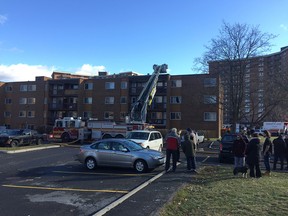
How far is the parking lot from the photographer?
7.56 m

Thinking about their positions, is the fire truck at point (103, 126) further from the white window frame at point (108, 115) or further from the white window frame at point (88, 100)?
the white window frame at point (88, 100)

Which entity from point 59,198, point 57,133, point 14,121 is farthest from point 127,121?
point 14,121

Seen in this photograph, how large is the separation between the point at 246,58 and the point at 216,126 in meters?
15.6

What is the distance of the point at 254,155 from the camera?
11469 mm

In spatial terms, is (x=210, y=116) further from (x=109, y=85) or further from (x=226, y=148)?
(x=226, y=148)

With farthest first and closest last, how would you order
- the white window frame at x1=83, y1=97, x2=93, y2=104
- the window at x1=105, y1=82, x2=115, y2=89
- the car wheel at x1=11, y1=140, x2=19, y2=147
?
1. the white window frame at x1=83, y1=97, x2=93, y2=104
2. the window at x1=105, y1=82, x2=115, y2=89
3. the car wheel at x1=11, y1=140, x2=19, y2=147

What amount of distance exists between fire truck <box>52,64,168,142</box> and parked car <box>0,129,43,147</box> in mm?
3626

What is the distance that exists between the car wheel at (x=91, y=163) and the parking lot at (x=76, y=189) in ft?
1.03

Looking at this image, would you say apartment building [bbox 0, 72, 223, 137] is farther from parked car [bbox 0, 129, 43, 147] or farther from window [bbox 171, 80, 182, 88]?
parked car [bbox 0, 129, 43, 147]

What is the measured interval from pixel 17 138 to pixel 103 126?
8200 mm

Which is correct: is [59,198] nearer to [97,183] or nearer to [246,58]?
[97,183]

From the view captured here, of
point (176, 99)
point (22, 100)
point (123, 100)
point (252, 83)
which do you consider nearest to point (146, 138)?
point (252, 83)

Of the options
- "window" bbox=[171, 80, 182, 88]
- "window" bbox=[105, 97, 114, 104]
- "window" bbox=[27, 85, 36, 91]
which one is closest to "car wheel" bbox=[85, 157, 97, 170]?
"window" bbox=[171, 80, 182, 88]

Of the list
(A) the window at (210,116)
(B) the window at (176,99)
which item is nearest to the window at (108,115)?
(B) the window at (176,99)
